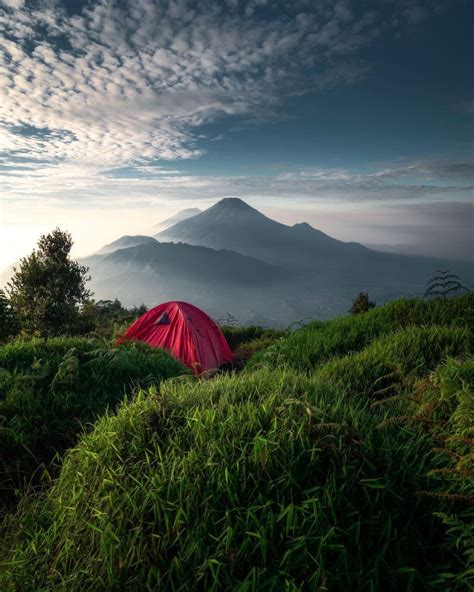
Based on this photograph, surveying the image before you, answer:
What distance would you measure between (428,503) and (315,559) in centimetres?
101

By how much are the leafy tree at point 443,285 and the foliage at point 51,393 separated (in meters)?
6.54

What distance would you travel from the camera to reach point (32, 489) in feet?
12.2

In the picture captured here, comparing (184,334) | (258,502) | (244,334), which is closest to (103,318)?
(244,334)

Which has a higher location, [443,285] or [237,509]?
[443,285]

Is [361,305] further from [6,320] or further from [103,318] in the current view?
[103,318]

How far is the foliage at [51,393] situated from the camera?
438cm

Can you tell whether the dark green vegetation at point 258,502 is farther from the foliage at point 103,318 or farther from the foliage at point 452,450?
the foliage at point 103,318

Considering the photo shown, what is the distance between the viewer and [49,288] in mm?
21922

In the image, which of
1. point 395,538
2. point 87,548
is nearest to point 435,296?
point 395,538

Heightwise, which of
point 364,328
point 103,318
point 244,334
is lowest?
point 244,334

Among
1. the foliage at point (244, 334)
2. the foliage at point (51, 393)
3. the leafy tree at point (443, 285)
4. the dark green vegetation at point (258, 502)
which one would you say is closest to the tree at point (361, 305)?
the foliage at point (244, 334)

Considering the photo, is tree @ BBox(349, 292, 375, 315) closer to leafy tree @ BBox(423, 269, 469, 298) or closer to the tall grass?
leafy tree @ BBox(423, 269, 469, 298)

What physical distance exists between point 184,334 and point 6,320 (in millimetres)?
7128

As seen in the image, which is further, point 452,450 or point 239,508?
point 452,450
